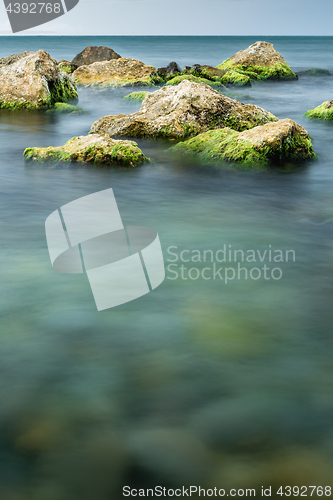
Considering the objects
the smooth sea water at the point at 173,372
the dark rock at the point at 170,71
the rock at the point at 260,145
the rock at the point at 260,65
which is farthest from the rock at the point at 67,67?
the smooth sea water at the point at 173,372

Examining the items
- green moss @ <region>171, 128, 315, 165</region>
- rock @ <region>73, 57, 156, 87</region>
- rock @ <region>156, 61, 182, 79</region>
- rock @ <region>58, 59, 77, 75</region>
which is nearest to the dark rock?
rock @ <region>156, 61, 182, 79</region>

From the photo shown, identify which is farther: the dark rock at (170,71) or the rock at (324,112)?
the dark rock at (170,71)

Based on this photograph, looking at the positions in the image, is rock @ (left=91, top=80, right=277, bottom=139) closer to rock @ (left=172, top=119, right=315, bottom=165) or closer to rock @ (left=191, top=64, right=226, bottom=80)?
rock @ (left=172, top=119, right=315, bottom=165)

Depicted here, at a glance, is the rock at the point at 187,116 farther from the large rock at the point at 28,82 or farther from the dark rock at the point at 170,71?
the dark rock at the point at 170,71

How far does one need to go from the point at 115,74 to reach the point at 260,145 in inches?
716

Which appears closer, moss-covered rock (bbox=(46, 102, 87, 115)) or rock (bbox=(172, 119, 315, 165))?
rock (bbox=(172, 119, 315, 165))

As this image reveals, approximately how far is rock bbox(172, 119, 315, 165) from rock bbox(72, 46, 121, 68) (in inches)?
876

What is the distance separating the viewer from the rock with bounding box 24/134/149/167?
892cm

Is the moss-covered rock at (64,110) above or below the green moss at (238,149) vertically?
above

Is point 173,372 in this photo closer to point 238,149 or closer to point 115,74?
point 238,149

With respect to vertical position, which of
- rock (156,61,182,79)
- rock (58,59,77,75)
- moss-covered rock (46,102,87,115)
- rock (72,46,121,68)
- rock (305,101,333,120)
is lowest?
rock (305,101,333,120)

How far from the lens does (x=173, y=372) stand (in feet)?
10.7

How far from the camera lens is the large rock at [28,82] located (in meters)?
15.7

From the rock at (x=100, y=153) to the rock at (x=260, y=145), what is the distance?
135cm
